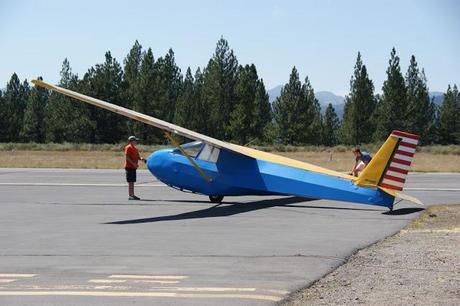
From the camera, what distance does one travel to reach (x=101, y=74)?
3607 inches

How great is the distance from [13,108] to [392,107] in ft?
209

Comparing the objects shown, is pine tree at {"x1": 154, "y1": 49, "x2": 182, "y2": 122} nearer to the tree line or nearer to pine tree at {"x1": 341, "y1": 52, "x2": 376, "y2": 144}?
the tree line

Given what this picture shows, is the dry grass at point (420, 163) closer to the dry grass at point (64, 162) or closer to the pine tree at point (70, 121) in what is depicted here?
the dry grass at point (64, 162)

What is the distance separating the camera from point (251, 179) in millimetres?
17891

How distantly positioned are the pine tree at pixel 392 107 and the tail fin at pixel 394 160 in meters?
70.3

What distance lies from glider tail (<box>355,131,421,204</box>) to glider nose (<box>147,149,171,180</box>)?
6.52 m

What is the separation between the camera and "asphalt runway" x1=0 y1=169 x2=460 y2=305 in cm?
783

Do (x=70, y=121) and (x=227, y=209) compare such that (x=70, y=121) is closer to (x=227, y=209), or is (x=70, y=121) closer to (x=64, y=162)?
(x=64, y=162)

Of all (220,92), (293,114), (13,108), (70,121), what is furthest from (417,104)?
(13,108)

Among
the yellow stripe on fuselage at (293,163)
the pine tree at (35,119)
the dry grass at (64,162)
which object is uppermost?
the pine tree at (35,119)

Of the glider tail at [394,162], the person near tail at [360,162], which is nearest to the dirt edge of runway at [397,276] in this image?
the glider tail at [394,162]

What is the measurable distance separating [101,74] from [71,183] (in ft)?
221

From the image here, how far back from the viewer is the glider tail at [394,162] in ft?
51.0

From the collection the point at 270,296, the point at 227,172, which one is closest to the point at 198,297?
the point at 270,296
